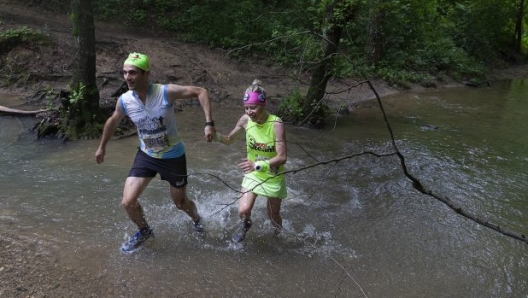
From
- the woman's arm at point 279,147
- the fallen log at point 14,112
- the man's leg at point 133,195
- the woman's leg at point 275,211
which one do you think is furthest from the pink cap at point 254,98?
the fallen log at point 14,112

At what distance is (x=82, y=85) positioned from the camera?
8789mm

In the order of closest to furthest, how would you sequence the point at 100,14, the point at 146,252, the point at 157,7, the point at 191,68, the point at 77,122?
the point at 146,252
the point at 77,122
the point at 191,68
the point at 100,14
the point at 157,7

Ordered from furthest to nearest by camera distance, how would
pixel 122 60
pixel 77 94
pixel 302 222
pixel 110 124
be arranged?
pixel 122 60 < pixel 77 94 < pixel 302 222 < pixel 110 124

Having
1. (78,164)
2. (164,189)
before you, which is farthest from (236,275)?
(78,164)

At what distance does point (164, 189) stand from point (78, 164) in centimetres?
188

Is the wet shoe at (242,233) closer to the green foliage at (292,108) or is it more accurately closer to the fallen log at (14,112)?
the green foliage at (292,108)

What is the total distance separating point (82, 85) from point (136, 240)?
16.7ft

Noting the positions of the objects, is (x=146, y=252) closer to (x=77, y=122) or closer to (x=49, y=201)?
(x=49, y=201)

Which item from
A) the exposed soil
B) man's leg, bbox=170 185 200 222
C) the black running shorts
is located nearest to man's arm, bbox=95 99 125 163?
the black running shorts

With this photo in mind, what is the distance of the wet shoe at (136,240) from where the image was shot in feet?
15.8

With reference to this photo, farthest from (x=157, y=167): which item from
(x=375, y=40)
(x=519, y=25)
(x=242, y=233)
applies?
(x=519, y=25)

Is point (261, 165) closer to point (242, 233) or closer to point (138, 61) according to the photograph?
point (242, 233)

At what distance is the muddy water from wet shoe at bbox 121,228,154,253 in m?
0.10

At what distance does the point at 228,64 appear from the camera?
15.5 metres
